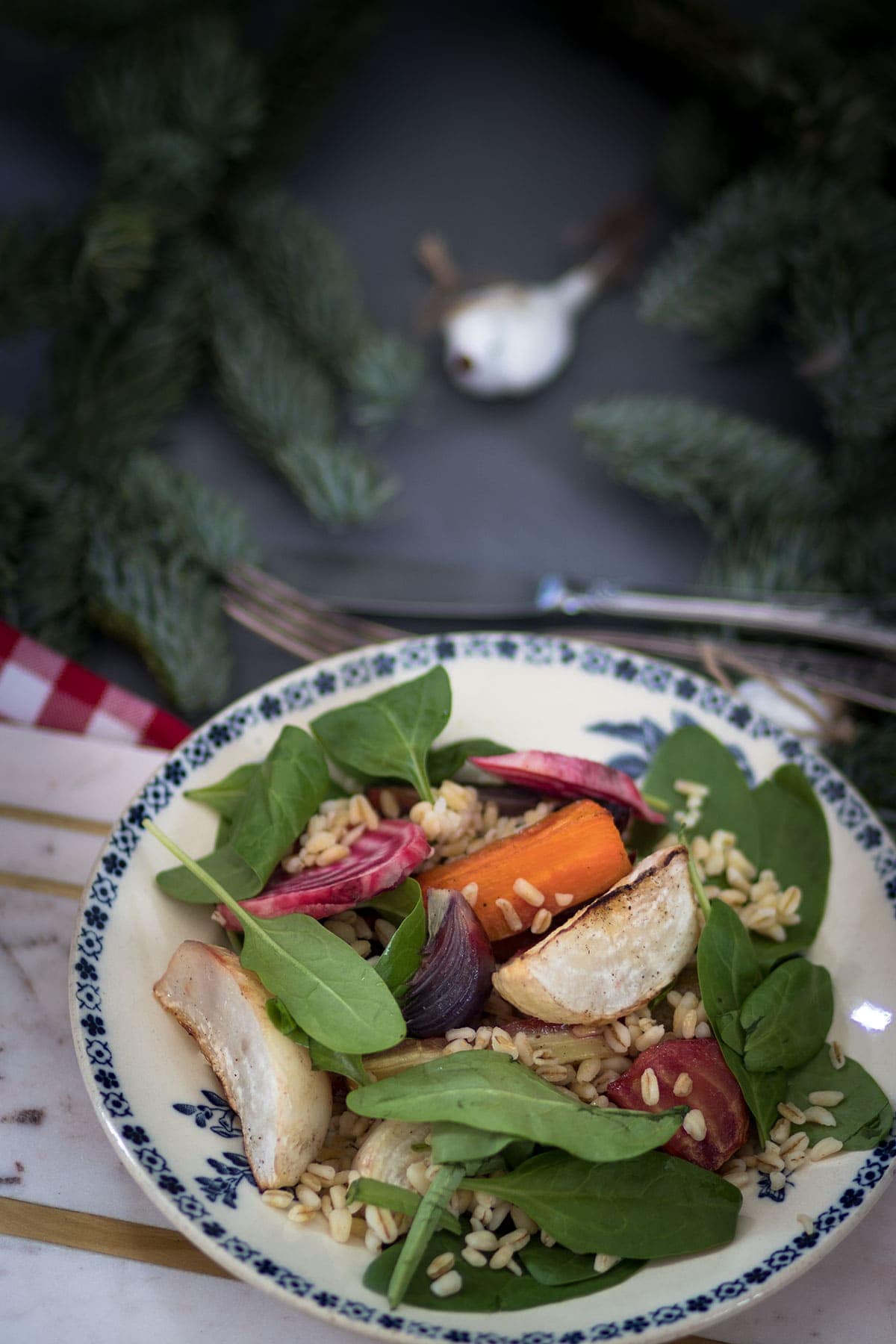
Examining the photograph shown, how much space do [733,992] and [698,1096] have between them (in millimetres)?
107

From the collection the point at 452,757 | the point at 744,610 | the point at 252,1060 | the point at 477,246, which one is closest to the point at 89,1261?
the point at 252,1060

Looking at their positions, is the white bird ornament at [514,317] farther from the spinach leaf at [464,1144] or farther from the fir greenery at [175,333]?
the spinach leaf at [464,1144]

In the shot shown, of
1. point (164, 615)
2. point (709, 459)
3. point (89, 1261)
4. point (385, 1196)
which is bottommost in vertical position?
point (89, 1261)

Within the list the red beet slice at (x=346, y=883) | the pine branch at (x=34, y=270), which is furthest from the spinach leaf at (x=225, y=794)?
the pine branch at (x=34, y=270)

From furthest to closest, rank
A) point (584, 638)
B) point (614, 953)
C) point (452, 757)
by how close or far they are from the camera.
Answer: point (584, 638)
point (452, 757)
point (614, 953)

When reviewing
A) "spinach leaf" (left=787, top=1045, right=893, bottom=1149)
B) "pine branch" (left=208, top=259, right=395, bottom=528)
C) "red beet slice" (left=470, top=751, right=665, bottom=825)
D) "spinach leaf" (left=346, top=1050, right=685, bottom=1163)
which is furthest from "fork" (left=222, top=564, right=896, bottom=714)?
"spinach leaf" (left=346, top=1050, right=685, bottom=1163)

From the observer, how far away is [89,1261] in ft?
3.34

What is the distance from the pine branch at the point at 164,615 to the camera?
1.54m

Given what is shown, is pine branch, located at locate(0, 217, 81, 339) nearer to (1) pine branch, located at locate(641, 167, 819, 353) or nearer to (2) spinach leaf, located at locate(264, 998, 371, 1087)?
(1) pine branch, located at locate(641, 167, 819, 353)

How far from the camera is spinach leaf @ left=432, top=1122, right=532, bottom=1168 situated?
34.6 inches

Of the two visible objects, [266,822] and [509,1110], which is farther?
[266,822]

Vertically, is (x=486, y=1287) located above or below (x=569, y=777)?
below

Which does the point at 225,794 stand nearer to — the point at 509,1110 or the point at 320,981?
the point at 320,981

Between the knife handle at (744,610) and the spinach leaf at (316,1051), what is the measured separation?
2.58 ft
